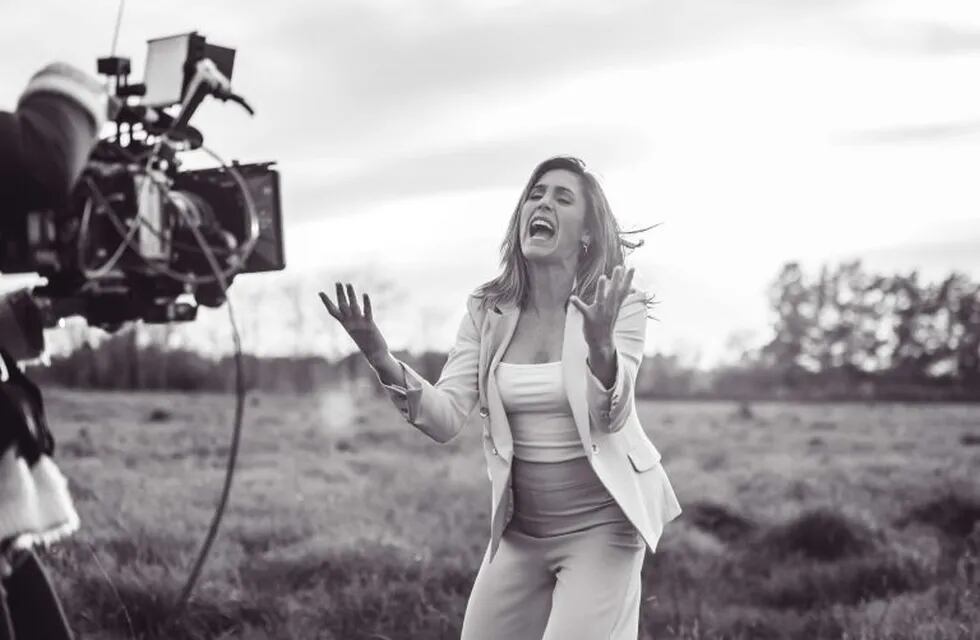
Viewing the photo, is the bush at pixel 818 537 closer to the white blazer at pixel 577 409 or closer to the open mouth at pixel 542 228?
the white blazer at pixel 577 409

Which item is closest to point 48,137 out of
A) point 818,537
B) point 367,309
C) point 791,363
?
point 367,309

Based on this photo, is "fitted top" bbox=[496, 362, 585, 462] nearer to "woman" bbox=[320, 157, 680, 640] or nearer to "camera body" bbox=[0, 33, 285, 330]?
"woman" bbox=[320, 157, 680, 640]

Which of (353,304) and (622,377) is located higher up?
(353,304)

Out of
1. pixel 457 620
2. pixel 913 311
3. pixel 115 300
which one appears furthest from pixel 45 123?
pixel 913 311

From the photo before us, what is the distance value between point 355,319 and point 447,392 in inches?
19.8

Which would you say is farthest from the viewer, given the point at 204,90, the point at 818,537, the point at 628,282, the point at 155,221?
the point at 818,537

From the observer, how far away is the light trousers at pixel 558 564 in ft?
11.2

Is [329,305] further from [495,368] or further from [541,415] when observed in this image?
[541,415]

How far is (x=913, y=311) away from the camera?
198 ft

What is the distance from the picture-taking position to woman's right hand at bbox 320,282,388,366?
343 cm

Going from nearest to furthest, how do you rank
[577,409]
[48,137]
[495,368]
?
1. [48,137]
2. [577,409]
3. [495,368]

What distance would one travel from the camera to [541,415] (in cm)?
365

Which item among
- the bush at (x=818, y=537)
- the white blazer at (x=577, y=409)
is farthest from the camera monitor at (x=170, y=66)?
the bush at (x=818, y=537)

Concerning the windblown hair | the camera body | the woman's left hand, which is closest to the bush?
the windblown hair
